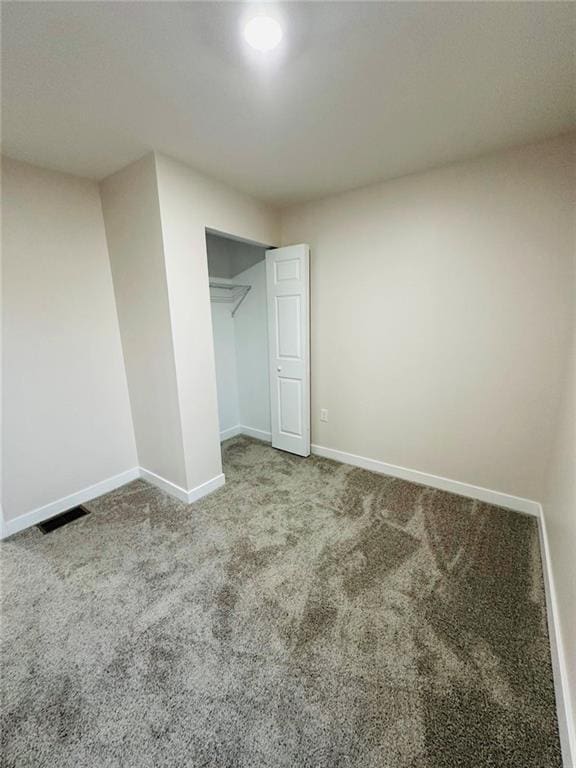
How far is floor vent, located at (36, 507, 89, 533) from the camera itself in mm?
2191

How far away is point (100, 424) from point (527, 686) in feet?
9.75

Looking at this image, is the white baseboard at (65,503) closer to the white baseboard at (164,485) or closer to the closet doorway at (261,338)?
the white baseboard at (164,485)

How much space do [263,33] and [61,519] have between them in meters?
3.03

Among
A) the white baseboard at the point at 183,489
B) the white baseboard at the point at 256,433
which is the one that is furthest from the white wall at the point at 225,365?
the white baseboard at the point at 183,489

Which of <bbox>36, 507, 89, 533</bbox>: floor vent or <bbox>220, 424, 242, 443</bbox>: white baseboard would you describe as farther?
<bbox>220, 424, 242, 443</bbox>: white baseboard

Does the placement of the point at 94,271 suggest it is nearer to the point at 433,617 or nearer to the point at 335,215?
the point at 335,215

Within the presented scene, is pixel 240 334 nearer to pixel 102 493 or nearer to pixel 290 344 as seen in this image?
pixel 290 344

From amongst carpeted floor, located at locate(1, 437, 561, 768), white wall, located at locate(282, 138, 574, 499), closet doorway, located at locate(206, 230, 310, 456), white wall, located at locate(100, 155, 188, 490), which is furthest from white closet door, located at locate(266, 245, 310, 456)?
white wall, located at locate(100, 155, 188, 490)

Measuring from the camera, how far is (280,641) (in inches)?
54.3

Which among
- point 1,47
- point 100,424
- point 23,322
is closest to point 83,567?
point 100,424

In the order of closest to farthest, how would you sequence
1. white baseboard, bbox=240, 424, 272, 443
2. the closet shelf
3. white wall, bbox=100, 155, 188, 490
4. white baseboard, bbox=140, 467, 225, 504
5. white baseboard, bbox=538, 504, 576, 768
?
white baseboard, bbox=538, 504, 576, 768 → white wall, bbox=100, 155, 188, 490 → white baseboard, bbox=140, 467, 225, 504 → the closet shelf → white baseboard, bbox=240, 424, 272, 443

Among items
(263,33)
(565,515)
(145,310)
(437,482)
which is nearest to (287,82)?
(263,33)

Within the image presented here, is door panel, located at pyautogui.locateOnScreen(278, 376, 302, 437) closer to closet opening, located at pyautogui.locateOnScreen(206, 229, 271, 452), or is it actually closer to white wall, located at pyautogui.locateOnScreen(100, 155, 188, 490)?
closet opening, located at pyautogui.locateOnScreen(206, 229, 271, 452)

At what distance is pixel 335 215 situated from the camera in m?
2.72
